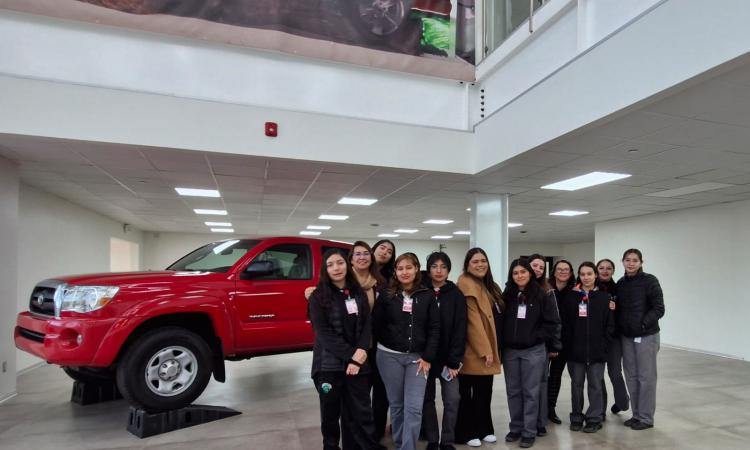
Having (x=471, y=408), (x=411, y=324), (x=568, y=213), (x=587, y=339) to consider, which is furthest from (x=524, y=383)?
(x=568, y=213)

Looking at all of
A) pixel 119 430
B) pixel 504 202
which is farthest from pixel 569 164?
pixel 119 430

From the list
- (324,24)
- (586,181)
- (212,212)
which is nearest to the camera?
(324,24)

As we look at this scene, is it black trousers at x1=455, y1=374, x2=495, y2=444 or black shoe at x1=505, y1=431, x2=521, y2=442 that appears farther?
black shoe at x1=505, y1=431, x2=521, y2=442

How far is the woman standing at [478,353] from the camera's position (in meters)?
3.31

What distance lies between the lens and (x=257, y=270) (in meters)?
4.27

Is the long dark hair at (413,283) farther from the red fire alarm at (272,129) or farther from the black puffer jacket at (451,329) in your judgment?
the red fire alarm at (272,129)

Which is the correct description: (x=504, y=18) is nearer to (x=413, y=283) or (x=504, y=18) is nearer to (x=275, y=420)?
(x=413, y=283)

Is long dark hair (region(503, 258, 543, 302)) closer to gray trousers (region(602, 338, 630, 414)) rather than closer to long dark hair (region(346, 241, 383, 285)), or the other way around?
long dark hair (region(346, 241, 383, 285))

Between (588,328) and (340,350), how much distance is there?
226 centimetres

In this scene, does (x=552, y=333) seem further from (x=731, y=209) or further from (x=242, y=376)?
(x=731, y=209)

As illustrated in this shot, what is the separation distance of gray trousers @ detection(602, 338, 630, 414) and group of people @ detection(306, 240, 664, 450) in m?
0.01

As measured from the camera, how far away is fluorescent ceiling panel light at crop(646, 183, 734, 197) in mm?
6488

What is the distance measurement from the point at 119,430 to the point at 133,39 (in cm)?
410

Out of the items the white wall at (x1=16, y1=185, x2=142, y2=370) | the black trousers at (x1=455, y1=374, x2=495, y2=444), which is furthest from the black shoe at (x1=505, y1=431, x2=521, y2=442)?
the white wall at (x1=16, y1=185, x2=142, y2=370)
